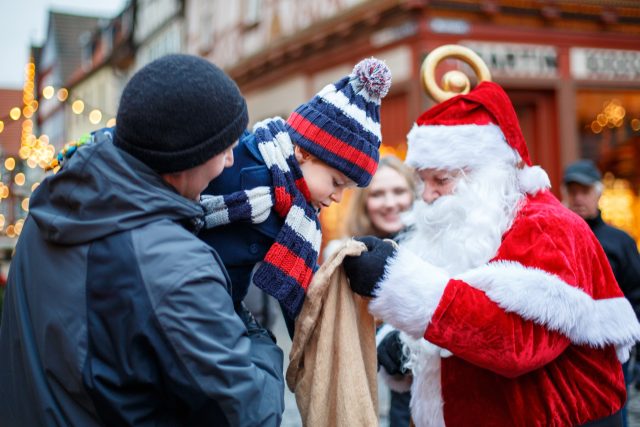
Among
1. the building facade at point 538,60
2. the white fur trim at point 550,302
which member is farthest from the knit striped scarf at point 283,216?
the building facade at point 538,60

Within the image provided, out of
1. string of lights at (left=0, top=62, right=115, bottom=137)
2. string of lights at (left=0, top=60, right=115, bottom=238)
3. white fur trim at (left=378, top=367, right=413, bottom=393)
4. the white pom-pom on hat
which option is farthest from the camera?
string of lights at (left=0, top=60, right=115, bottom=238)

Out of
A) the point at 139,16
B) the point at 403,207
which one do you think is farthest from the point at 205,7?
the point at 403,207

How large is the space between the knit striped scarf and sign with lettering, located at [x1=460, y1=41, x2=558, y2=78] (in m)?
7.64

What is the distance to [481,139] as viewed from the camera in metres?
2.37

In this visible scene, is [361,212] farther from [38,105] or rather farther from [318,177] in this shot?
[38,105]

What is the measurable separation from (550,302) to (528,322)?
9 centimetres

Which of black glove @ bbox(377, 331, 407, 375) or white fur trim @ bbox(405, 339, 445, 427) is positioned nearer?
white fur trim @ bbox(405, 339, 445, 427)

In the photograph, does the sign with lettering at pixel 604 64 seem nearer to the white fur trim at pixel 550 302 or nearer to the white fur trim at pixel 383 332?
the white fur trim at pixel 383 332

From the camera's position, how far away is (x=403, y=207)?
395 cm

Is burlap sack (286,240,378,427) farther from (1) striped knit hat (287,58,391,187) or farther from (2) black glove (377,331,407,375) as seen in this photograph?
(2) black glove (377,331,407,375)

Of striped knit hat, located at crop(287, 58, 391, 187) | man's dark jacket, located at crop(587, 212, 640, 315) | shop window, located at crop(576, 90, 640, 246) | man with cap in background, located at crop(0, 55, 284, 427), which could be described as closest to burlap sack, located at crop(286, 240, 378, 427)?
striped knit hat, located at crop(287, 58, 391, 187)

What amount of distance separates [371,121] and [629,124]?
30.3 ft

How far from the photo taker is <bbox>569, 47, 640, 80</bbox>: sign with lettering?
9516mm

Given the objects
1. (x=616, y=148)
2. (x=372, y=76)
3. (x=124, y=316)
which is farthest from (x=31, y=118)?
(x=124, y=316)
